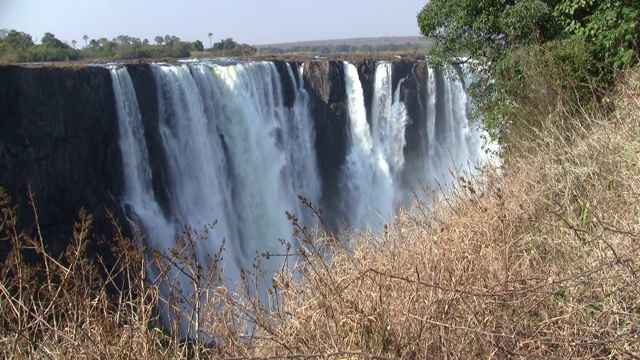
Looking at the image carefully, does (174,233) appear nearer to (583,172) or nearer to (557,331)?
(583,172)

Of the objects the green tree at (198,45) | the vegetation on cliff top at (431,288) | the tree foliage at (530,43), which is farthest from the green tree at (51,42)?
the vegetation on cliff top at (431,288)

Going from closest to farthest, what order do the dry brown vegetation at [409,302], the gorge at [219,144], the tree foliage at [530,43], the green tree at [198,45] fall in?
the dry brown vegetation at [409,302] < the tree foliage at [530,43] < the gorge at [219,144] < the green tree at [198,45]

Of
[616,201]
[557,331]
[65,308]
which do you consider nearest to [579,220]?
[616,201]

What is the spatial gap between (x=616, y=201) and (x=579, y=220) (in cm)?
32

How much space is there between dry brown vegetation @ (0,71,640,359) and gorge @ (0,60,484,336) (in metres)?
7.29

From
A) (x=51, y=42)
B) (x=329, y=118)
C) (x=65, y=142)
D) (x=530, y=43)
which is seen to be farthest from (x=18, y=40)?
(x=530, y=43)

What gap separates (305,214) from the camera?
20359mm

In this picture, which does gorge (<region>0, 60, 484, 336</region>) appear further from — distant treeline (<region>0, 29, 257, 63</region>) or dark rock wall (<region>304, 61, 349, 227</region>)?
distant treeline (<region>0, 29, 257, 63</region>)

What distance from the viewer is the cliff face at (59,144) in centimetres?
1431

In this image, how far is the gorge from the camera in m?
15.1

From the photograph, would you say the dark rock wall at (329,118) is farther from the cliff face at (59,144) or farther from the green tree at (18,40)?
the green tree at (18,40)

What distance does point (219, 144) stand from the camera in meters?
18.5

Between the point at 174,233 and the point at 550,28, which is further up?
the point at 550,28

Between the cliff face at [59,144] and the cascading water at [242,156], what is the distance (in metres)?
0.45
